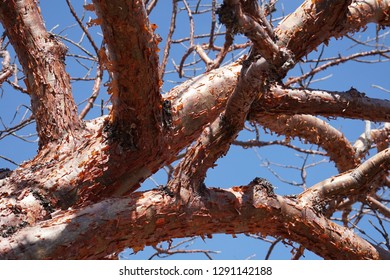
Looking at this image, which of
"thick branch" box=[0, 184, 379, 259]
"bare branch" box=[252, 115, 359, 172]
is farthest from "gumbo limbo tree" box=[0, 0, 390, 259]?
"bare branch" box=[252, 115, 359, 172]

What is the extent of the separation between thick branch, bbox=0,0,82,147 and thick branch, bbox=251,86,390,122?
3.11 ft

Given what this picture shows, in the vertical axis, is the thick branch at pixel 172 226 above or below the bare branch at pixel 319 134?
below

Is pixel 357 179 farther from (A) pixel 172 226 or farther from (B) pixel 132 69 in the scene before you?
(B) pixel 132 69

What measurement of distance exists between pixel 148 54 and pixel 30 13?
3.41 feet

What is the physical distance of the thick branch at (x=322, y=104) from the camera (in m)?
2.67

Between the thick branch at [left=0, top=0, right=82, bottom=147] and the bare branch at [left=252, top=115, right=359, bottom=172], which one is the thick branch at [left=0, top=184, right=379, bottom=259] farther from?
the bare branch at [left=252, top=115, right=359, bottom=172]

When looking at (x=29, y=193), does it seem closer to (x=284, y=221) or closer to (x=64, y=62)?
(x=64, y=62)

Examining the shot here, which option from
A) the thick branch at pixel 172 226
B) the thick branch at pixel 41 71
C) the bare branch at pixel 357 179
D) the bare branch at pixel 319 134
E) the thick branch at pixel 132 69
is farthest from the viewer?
the bare branch at pixel 319 134

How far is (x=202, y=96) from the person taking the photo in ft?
8.33

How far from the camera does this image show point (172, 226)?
2135mm

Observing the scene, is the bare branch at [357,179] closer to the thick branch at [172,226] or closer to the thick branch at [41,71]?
the thick branch at [172,226]

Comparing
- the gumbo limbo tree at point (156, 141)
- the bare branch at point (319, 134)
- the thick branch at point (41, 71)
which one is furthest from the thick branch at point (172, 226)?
the bare branch at point (319, 134)

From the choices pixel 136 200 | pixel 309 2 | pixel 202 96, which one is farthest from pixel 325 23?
pixel 136 200

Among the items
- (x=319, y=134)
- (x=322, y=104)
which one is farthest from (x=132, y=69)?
(x=319, y=134)
